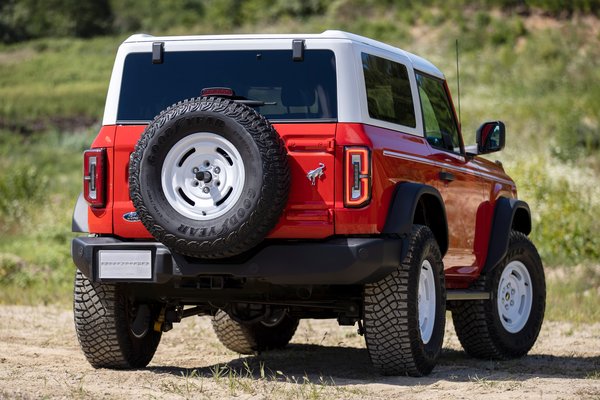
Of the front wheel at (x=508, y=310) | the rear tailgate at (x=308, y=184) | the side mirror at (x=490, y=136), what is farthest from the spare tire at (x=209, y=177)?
the front wheel at (x=508, y=310)

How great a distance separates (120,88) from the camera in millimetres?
6879

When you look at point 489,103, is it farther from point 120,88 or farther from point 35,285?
point 120,88

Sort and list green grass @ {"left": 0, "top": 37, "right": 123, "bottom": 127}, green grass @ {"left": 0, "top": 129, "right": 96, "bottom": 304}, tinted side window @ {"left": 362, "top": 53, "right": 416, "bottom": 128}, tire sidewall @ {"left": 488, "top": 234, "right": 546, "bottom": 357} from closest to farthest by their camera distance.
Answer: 1. tinted side window @ {"left": 362, "top": 53, "right": 416, "bottom": 128}
2. tire sidewall @ {"left": 488, "top": 234, "right": 546, "bottom": 357}
3. green grass @ {"left": 0, "top": 129, "right": 96, "bottom": 304}
4. green grass @ {"left": 0, "top": 37, "right": 123, "bottom": 127}

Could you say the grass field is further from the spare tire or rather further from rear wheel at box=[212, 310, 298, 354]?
the spare tire

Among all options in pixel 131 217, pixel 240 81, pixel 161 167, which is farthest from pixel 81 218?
pixel 240 81

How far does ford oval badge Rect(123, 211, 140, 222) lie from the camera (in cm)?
662

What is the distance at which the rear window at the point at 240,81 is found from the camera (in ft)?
21.6

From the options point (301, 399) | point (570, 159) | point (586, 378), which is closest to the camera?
point (301, 399)

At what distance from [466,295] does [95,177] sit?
2776mm

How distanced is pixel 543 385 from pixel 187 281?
6.99ft

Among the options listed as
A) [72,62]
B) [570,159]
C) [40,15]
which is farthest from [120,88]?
[40,15]

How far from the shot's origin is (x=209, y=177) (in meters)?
6.27

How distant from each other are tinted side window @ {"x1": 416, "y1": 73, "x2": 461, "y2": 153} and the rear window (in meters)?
1.23

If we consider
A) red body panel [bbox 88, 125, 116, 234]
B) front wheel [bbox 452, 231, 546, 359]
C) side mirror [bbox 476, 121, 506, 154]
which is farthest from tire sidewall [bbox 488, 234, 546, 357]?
red body panel [bbox 88, 125, 116, 234]
